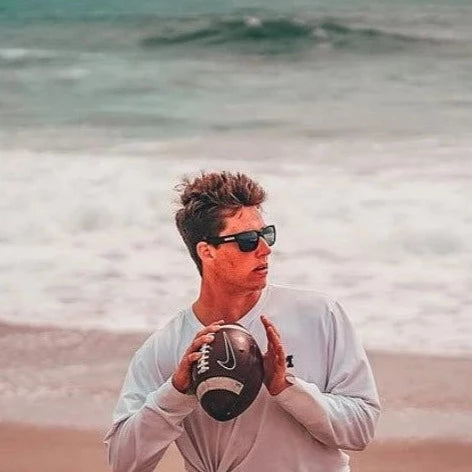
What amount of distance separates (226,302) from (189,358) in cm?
12

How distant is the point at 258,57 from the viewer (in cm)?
392

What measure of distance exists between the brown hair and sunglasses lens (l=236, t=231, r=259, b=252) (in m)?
0.03

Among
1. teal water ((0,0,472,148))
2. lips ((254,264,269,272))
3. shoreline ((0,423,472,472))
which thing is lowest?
shoreline ((0,423,472,472))

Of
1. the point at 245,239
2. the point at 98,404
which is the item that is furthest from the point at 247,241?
the point at 98,404

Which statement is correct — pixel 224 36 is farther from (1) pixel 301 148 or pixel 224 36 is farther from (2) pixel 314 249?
(2) pixel 314 249

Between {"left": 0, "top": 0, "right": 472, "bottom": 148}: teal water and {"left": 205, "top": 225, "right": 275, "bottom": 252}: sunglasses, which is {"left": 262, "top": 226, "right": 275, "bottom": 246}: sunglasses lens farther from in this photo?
{"left": 0, "top": 0, "right": 472, "bottom": 148}: teal water

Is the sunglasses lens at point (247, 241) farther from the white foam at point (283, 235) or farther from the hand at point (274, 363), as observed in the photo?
the white foam at point (283, 235)

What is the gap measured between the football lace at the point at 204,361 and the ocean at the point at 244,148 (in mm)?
1323

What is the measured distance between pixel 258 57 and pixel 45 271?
1086 millimetres

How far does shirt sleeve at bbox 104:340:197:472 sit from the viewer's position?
→ 168cm

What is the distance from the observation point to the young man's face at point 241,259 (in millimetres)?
1698

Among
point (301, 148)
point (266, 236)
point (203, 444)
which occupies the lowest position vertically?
point (301, 148)

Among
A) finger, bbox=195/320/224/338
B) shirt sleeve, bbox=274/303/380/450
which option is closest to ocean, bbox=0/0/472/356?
shirt sleeve, bbox=274/303/380/450

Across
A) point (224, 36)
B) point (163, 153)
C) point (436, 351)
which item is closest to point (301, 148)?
point (163, 153)
